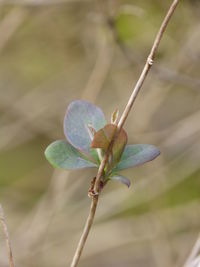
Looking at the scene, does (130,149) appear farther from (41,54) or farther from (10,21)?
(41,54)

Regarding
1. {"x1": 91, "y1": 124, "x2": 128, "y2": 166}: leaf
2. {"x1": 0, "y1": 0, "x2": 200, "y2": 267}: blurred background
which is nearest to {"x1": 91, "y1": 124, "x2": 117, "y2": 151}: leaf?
{"x1": 91, "y1": 124, "x2": 128, "y2": 166}: leaf

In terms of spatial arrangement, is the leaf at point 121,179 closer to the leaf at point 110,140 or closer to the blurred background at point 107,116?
the leaf at point 110,140

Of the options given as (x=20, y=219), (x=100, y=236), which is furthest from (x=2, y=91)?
(x=100, y=236)

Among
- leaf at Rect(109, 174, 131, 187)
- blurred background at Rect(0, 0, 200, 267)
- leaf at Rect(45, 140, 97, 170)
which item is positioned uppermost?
leaf at Rect(45, 140, 97, 170)

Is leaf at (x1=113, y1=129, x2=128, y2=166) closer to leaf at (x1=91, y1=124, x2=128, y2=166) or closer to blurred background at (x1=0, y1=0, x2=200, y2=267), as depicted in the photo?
leaf at (x1=91, y1=124, x2=128, y2=166)

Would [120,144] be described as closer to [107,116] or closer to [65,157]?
[65,157]

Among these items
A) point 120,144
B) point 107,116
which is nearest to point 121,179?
point 120,144

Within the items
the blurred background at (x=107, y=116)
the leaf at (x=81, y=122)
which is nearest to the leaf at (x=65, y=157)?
the leaf at (x=81, y=122)

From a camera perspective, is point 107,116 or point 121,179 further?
point 107,116
